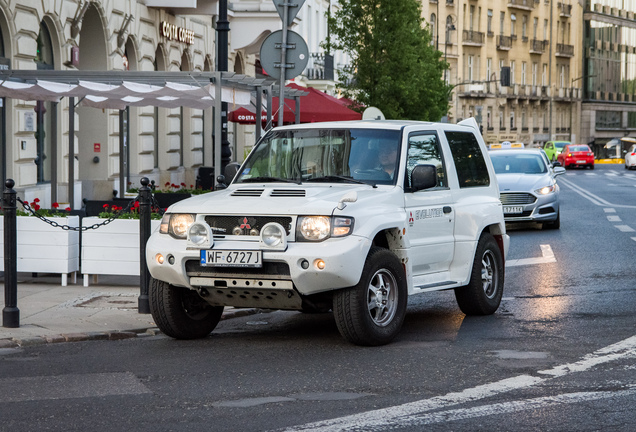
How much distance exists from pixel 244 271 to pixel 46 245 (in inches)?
181

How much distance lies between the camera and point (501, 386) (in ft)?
23.7

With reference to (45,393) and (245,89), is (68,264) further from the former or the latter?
(45,393)

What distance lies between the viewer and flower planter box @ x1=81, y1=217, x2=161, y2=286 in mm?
→ 12500

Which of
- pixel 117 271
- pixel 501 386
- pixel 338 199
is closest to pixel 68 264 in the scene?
pixel 117 271

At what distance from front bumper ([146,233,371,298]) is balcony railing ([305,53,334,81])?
42.4 meters

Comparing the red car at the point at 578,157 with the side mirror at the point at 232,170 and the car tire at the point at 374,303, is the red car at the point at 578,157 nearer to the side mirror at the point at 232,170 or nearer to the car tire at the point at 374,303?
the side mirror at the point at 232,170

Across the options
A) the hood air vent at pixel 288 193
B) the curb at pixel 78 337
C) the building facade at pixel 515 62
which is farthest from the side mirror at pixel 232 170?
the building facade at pixel 515 62

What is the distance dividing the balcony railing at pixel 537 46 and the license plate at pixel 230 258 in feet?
329

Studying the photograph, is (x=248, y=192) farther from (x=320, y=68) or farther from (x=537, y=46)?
(x=537, y=46)

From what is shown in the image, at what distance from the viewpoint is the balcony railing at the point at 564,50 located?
11069cm

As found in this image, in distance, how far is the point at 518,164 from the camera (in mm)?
23703

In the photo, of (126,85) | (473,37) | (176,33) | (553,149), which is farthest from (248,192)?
(473,37)

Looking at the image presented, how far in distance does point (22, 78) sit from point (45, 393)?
9.07m

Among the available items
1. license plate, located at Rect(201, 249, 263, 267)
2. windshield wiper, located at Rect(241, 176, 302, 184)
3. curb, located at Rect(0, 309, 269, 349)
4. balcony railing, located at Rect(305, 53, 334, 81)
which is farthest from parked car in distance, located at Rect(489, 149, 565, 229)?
balcony railing, located at Rect(305, 53, 334, 81)
